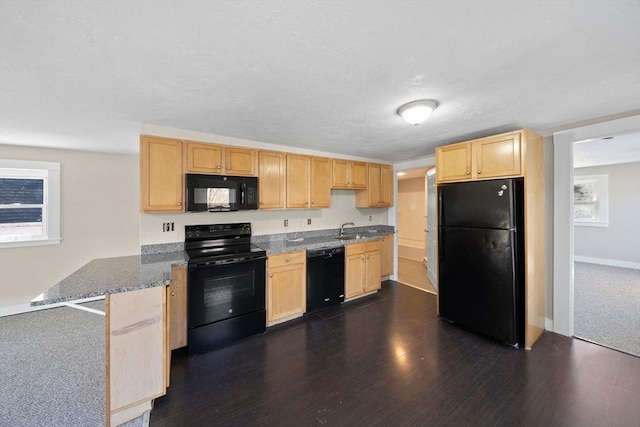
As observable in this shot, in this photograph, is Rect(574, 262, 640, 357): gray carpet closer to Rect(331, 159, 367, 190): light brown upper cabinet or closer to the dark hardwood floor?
the dark hardwood floor

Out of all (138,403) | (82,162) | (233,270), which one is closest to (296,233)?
(233,270)

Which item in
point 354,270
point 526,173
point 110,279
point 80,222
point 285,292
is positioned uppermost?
point 526,173

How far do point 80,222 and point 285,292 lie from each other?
353 cm

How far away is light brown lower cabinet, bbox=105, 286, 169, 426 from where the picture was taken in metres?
1.66

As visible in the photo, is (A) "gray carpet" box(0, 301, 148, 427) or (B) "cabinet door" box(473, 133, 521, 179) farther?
(B) "cabinet door" box(473, 133, 521, 179)

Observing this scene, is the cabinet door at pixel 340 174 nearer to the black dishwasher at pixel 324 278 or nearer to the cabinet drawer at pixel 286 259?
the black dishwasher at pixel 324 278

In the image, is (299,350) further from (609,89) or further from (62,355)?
(609,89)

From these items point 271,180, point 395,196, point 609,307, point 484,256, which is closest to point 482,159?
point 484,256

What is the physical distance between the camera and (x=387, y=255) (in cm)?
468

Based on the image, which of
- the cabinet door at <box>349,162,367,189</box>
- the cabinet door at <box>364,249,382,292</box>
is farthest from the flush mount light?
the cabinet door at <box>364,249,382,292</box>

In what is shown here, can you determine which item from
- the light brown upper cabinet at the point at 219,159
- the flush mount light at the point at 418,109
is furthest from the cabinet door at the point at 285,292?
the flush mount light at the point at 418,109

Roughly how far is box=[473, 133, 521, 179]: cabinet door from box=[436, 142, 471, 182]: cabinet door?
3.8 inches

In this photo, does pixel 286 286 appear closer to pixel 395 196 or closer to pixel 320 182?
pixel 320 182

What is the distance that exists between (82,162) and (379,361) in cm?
508
